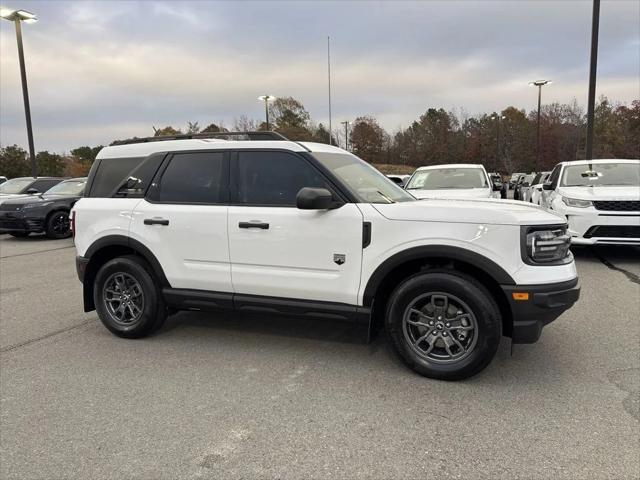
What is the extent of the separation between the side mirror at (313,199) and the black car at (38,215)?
37.1ft

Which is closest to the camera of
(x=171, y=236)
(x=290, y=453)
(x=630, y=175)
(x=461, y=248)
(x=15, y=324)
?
(x=290, y=453)

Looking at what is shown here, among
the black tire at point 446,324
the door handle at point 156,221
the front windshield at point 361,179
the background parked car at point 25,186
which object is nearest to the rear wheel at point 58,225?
the background parked car at point 25,186

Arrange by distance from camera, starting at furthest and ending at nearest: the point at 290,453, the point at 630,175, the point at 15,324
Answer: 1. the point at 630,175
2. the point at 15,324
3. the point at 290,453

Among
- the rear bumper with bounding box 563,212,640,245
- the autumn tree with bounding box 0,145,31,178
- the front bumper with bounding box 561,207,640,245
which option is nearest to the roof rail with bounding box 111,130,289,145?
the front bumper with bounding box 561,207,640,245

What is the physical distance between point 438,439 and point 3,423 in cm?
284

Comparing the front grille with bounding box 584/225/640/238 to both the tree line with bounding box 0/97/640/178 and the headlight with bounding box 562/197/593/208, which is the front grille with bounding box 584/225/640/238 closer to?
the headlight with bounding box 562/197/593/208

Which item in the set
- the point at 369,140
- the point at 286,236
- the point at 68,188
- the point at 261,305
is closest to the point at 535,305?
the point at 286,236

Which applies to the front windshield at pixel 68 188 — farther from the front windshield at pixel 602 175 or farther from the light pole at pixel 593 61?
the light pole at pixel 593 61

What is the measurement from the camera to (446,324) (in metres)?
3.59

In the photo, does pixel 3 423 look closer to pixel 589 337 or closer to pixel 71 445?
pixel 71 445

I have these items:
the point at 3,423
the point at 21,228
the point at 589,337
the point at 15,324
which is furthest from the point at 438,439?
the point at 21,228

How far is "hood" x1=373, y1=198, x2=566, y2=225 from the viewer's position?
3428 millimetres

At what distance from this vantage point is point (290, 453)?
274cm

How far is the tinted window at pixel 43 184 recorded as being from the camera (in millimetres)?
15156
